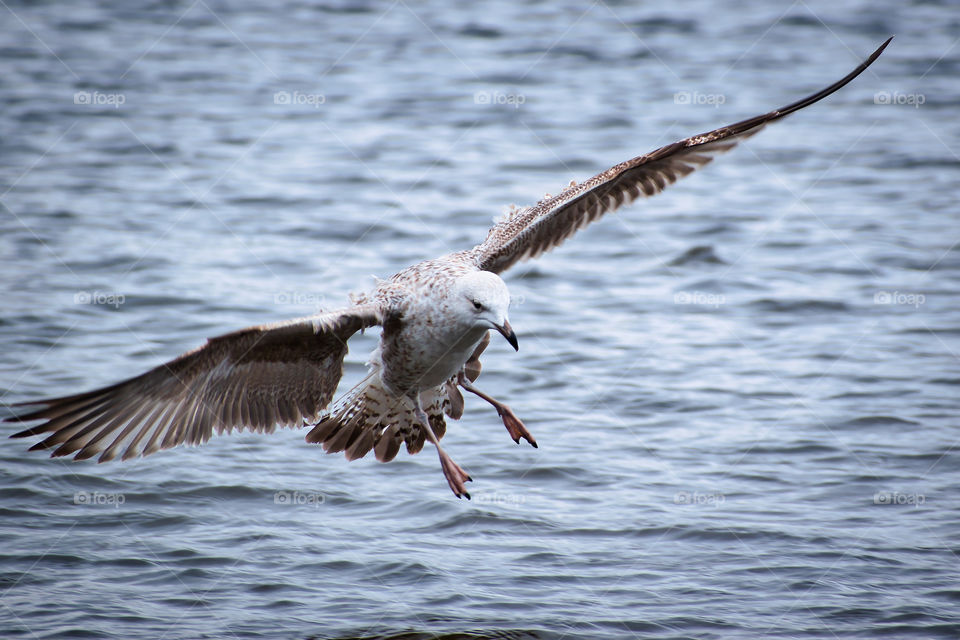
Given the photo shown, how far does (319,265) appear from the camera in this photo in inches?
425

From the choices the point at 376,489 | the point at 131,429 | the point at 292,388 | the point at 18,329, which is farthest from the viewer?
the point at 18,329

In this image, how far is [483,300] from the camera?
5.74 metres

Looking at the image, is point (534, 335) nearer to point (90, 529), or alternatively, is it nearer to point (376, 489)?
point (376, 489)

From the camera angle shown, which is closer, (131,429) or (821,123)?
(131,429)

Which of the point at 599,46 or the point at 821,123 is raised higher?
the point at 599,46

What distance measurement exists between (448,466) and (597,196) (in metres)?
1.89

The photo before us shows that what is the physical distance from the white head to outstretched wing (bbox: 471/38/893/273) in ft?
2.96

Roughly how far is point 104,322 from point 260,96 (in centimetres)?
694

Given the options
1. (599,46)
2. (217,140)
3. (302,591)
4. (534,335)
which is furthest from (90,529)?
(599,46)

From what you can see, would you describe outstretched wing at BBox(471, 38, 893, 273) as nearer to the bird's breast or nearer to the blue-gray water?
the bird's breast

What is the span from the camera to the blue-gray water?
253 inches
